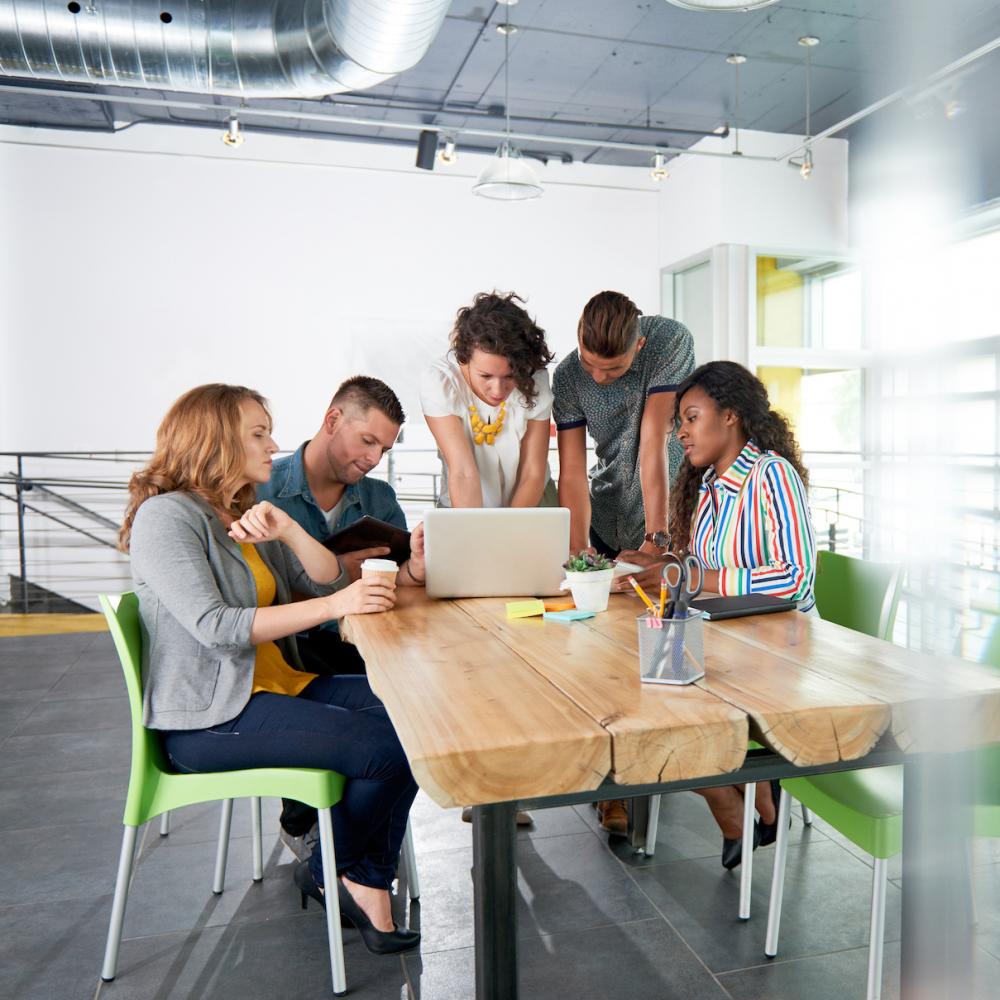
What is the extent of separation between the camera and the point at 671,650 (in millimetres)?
1116

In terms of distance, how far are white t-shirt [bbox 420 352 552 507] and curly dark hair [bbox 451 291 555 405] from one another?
5cm

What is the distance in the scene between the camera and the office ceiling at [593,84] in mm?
4254

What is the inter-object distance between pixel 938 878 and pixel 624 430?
7.79ft

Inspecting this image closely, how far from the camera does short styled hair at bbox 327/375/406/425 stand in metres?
2.18

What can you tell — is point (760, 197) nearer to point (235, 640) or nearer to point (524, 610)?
point (524, 610)

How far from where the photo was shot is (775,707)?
100cm

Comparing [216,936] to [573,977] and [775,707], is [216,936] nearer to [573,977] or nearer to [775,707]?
[573,977]

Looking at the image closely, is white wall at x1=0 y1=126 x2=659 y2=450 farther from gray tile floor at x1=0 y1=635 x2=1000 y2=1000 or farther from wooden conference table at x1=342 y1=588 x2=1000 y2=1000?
wooden conference table at x1=342 y1=588 x2=1000 y2=1000

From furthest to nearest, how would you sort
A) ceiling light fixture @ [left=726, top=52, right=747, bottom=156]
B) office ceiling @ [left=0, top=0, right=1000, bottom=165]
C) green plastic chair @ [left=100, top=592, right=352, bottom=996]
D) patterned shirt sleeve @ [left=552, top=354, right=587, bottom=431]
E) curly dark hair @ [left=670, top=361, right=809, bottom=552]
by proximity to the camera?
ceiling light fixture @ [left=726, top=52, right=747, bottom=156] → office ceiling @ [left=0, top=0, right=1000, bottom=165] → patterned shirt sleeve @ [left=552, top=354, right=587, bottom=431] → curly dark hair @ [left=670, top=361, right=809, bottom=552] → green plastic chair @ [left=100, top=592, right=352, bottom=996]

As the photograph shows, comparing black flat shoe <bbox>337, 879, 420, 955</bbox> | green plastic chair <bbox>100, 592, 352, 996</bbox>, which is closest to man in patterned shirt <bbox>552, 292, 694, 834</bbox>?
black flat shoe <bbox>337, 879, 420, 955</bbox>

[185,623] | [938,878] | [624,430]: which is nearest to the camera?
[938,878]

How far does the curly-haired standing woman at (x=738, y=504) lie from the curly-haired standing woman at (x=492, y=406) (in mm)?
387

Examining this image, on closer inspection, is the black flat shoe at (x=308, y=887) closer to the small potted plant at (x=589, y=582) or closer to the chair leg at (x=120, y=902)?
the chair leg at (x=120, y=902)

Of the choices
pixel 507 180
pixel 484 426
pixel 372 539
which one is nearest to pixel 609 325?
pixel 484 426
